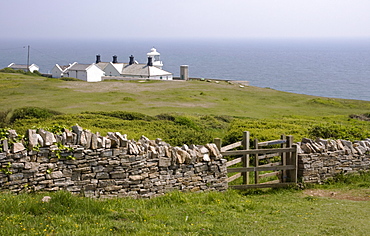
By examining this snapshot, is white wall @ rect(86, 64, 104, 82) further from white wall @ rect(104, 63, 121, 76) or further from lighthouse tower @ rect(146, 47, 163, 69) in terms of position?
lighthouse tower @ rect(146, 47, 163, 69)

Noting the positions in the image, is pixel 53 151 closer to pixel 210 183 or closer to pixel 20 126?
pixel 210 183

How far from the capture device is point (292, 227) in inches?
378

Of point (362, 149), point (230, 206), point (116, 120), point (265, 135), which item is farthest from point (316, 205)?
point (116, 120)

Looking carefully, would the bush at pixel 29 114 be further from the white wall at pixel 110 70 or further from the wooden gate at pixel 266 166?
the white wall at pixel 110 70

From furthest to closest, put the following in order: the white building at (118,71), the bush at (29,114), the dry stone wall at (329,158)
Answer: the white building at (118,71), the bush at (29,114), the dry stone wall at (329,158)

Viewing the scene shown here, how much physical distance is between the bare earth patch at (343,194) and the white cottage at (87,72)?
7975 centimetres

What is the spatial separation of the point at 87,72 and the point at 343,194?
80681mm

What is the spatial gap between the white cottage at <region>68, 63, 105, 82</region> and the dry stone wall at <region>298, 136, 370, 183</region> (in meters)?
78.8

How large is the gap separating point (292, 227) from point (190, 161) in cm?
381

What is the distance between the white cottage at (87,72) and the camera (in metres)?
90.1

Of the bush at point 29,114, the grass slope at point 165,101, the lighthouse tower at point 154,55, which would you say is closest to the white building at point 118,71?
the lighthouse tower at point 154,55

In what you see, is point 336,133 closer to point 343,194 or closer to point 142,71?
point 343,194

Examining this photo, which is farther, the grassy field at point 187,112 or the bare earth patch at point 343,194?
the grassy field at point 187,112

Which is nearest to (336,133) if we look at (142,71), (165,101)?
(165,101)
